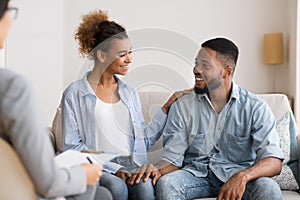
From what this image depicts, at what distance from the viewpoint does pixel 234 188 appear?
246 cm

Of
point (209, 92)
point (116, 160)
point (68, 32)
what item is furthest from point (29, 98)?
point (68, 32)

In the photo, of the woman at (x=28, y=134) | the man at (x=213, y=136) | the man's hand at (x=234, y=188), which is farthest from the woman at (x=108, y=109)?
the woman at (x=28, y=134)

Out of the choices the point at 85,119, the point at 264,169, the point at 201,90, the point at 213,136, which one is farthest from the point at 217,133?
the point at 85,119

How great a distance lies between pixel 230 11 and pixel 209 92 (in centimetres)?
197

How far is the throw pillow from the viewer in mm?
2805

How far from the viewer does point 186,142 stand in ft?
9.21

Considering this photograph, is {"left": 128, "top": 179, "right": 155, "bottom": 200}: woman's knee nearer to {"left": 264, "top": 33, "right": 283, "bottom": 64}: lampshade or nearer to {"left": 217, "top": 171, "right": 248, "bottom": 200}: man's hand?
{"left": 217, "top": 171, "right": 248, "bottom": 200}: man's hand

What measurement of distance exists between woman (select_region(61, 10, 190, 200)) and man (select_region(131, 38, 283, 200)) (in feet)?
0.34

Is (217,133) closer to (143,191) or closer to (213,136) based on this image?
(213,136)

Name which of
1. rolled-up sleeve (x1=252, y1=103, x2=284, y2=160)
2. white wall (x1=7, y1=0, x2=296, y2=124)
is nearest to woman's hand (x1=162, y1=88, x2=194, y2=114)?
rolled-up sleeve (x1=252, y1=103, x2=284, y2=160)

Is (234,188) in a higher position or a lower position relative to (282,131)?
lower

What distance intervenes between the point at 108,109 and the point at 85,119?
0.12 m

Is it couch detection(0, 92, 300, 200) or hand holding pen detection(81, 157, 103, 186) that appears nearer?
hand holding pen detection(81, 157, 103, 186)

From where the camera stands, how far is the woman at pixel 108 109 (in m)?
2.69
